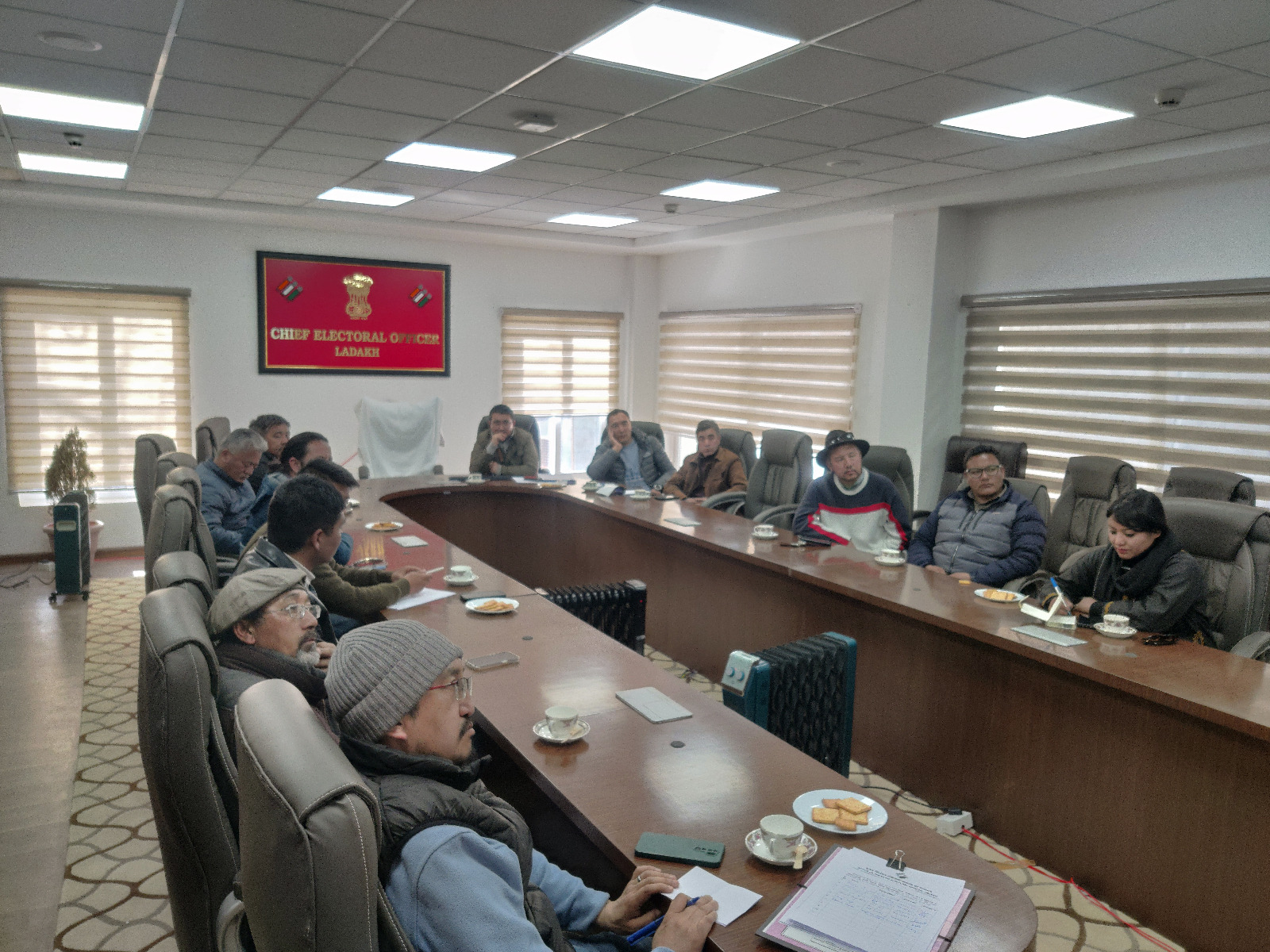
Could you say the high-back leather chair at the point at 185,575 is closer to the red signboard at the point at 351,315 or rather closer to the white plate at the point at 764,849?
the white plate at the point at 764,849

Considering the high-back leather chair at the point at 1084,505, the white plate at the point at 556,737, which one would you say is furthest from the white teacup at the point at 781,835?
the high-back leather chair at the point at 1084,505

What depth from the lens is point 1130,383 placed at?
15.6 feet

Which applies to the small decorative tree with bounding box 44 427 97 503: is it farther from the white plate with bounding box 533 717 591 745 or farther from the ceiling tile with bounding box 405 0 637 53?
the white plate with bounding box 533 717 591 745

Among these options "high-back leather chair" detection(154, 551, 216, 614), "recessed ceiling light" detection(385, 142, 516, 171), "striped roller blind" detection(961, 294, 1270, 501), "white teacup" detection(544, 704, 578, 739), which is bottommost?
"white teacup" detection(544, 704, 578, 739)

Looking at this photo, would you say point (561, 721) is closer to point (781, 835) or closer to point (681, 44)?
point (781, 835)

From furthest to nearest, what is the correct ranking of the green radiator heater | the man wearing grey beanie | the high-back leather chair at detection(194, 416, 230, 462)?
the high-back leather chair at detection(194, 416, 230, 462) → the green radiator heater → the man wearing grey beanie

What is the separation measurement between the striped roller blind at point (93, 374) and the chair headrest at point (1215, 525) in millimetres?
6725

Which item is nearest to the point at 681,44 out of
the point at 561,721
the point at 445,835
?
the point at 561,721

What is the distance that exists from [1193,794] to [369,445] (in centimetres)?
627

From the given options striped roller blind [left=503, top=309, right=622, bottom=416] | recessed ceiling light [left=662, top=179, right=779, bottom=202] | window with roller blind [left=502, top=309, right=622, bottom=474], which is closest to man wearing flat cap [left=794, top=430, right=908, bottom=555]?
recessed ceiling light [left=662, top=179, right=779, bottom=202]

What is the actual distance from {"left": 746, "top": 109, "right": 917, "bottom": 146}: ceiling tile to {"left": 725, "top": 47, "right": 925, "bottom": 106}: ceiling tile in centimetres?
23

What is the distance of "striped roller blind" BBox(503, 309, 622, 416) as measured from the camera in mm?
8078

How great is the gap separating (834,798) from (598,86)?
273cm

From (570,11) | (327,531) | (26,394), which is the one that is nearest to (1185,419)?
(570,11)
